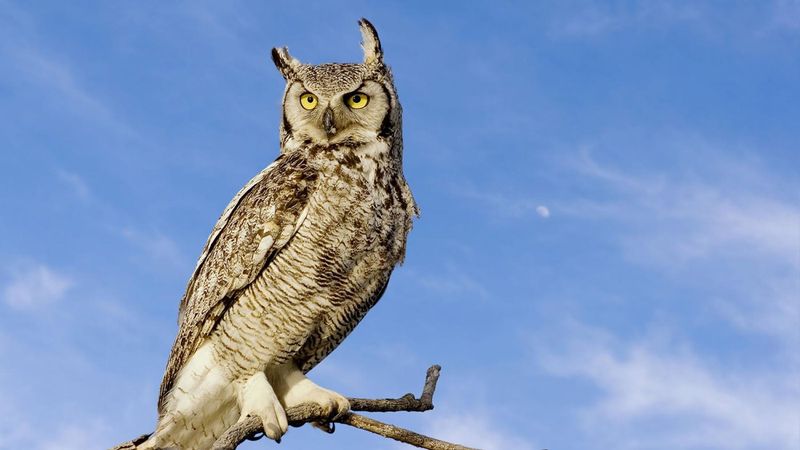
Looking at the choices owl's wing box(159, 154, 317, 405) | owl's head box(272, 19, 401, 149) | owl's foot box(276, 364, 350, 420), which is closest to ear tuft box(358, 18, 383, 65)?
owl's head box(272, 19, 401, 149)

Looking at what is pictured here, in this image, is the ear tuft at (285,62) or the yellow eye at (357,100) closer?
the yellow eye at (357,100)

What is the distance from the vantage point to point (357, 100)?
5277 mm

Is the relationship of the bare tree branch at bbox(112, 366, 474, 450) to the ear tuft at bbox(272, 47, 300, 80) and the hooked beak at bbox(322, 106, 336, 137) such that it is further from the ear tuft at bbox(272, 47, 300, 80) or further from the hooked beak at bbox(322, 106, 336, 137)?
the ear tuft at bbox(272, 47, 300, 80)

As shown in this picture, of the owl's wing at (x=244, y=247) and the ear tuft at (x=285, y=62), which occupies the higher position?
the ear tuft at (x=285, y=62)

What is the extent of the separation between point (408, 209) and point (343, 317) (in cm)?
68

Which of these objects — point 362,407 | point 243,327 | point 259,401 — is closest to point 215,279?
point 243,327

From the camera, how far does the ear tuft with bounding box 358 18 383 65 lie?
18.2 ft

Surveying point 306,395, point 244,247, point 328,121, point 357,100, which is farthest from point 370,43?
point 306,395

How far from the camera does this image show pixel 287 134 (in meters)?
5.45

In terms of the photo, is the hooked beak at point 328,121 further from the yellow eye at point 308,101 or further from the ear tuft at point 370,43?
the ear tuft at point 370,43

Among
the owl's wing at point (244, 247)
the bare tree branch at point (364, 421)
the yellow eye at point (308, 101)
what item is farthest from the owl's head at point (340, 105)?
the bare tree branch at point (364, 421)

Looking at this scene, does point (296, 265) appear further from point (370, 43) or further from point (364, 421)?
point (370, 43)

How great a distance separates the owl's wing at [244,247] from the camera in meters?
4.96

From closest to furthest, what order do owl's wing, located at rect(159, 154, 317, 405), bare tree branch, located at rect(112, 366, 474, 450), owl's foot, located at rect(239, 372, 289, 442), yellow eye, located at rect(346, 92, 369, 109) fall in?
1. bare tree branch, located at rect(112, 366, 474, 450)
2. owl's foot, located at rect(239, 372, 289, 442)
3. owl's wing, located at rect(159, 154, 317, 405)
4. yellow eye, located at rect(346, 92, 369, 109)
